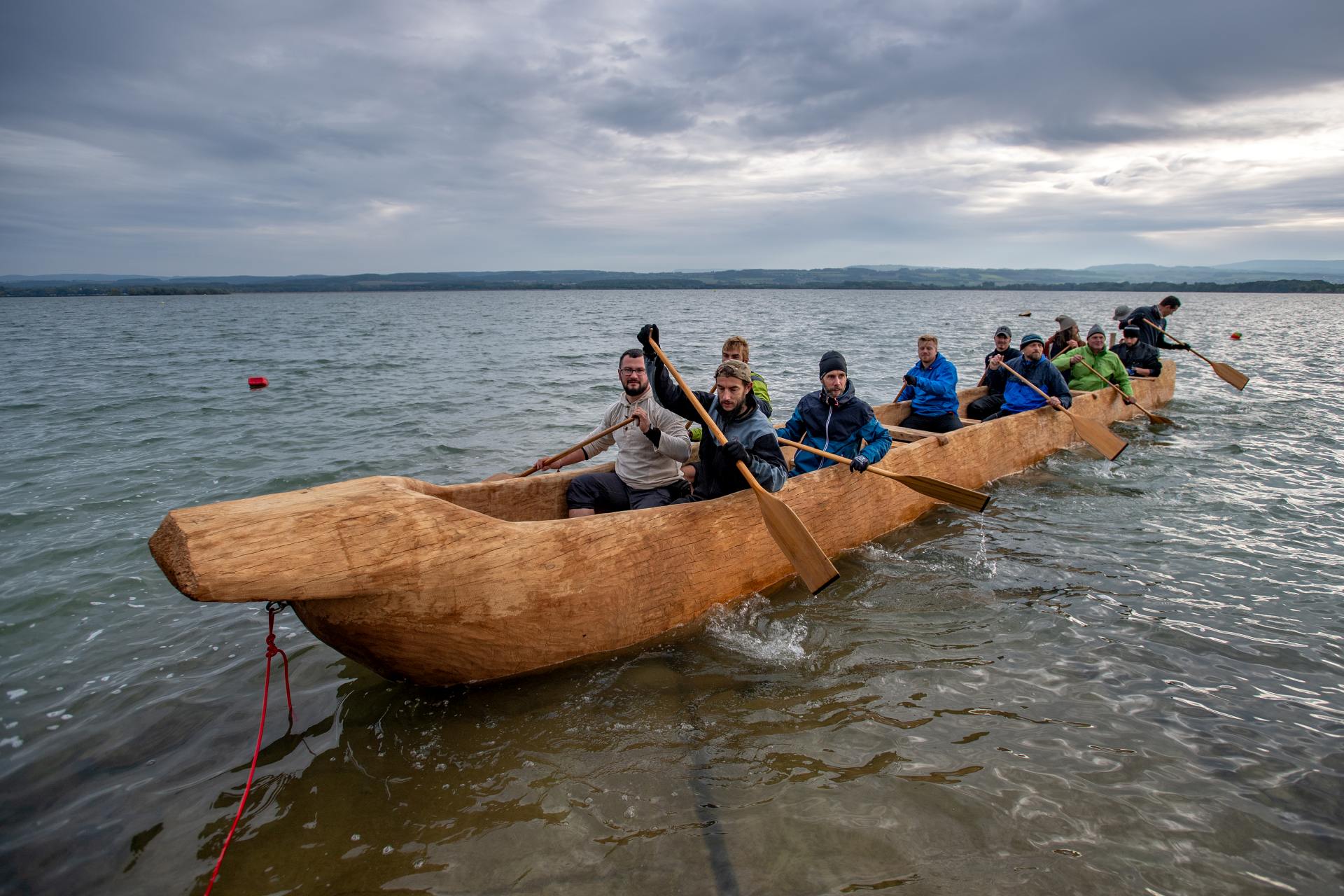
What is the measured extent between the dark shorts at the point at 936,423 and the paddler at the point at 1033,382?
33.7 inches

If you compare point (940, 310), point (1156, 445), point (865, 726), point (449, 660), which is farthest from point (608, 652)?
point (940, 310)

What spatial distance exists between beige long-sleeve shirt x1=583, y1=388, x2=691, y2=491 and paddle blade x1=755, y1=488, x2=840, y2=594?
0.95 m

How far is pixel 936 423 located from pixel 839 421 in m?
3.18

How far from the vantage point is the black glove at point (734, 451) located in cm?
507

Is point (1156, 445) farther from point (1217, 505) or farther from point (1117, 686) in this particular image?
point (1117, 686)

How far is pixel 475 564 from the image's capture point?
3863 mm

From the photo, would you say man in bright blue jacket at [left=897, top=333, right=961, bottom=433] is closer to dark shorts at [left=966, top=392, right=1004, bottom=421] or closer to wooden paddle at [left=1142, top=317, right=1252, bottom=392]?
dark shorts at [left=966, top=392, right=1004, bottom=421]

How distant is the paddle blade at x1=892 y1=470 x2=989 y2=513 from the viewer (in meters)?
5.90

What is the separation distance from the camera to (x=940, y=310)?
240ft

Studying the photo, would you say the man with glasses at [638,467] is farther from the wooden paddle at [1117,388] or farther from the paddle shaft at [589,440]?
the wooden paddle at [1117,388]

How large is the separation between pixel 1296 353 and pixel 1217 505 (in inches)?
1050

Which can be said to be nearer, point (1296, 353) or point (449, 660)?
point (449, 660)

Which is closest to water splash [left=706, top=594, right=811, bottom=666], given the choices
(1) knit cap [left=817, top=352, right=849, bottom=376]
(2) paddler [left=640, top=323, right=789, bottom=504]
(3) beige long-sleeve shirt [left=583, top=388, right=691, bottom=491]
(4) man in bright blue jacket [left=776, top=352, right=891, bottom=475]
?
(2) paddler [left=640, top=323, right=789, bottom=504]

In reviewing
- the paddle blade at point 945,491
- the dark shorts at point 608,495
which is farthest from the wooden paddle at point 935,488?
the dark shorts at point 608,495
